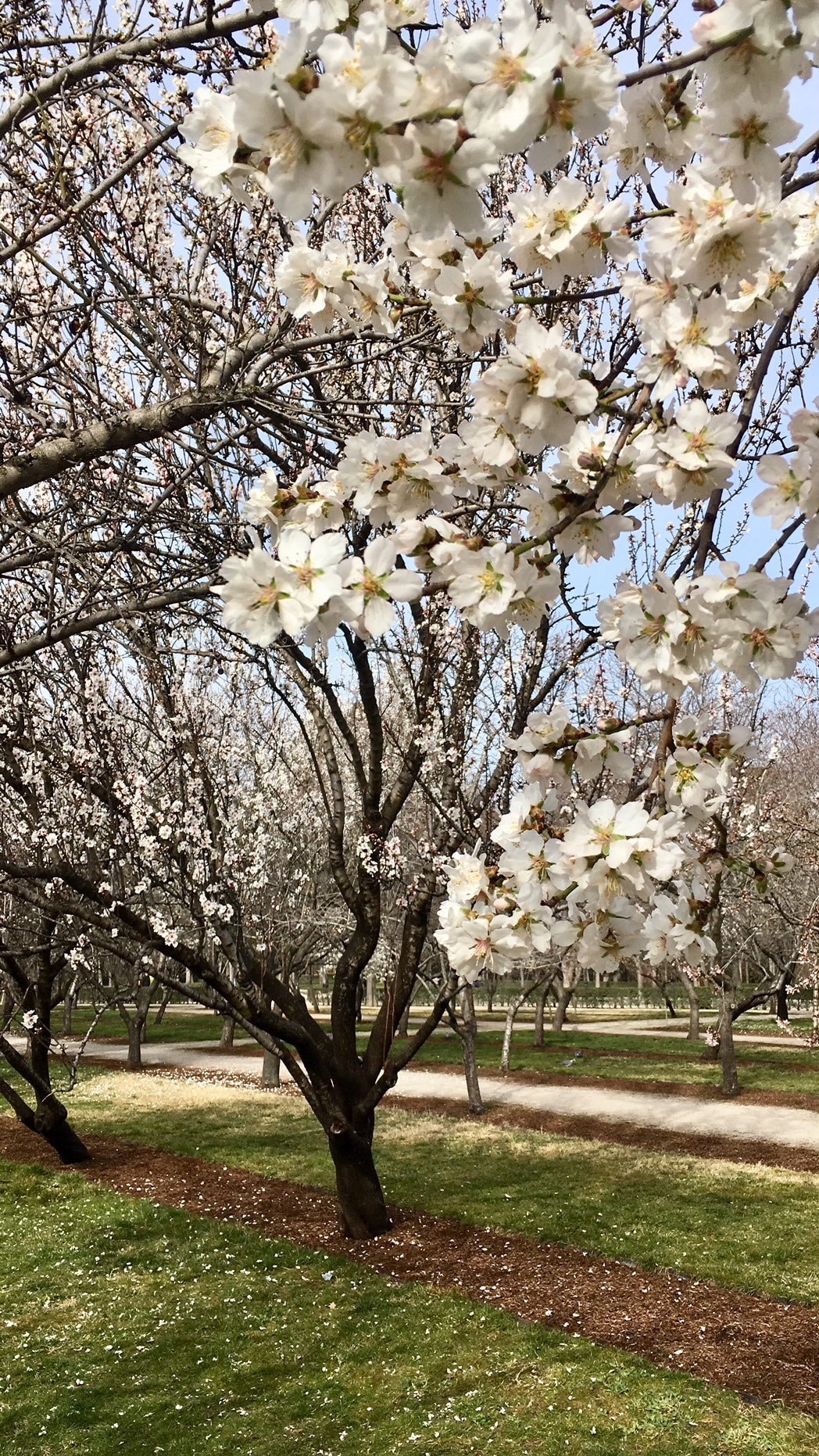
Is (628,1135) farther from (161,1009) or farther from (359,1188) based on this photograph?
(161,1009)

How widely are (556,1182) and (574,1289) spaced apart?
2990 mm


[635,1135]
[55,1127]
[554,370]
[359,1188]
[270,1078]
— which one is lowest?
[635,1135]

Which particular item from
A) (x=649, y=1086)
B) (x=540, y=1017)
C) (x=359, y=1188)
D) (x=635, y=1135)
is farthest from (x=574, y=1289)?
(x=540, y=1017)

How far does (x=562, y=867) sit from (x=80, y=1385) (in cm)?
548

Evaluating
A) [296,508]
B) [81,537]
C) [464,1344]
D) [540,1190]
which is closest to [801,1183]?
[540,1190]

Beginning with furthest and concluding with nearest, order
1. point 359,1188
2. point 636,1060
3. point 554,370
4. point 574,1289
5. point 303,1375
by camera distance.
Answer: point 636,1060, point 359,1188, point 574,1289, point 303,1375, point 554,370

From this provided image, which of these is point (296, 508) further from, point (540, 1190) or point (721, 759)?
point (540, 1190)

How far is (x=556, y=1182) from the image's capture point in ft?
30.2

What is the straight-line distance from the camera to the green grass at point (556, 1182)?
7.06 m

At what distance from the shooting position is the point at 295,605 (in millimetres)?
1351

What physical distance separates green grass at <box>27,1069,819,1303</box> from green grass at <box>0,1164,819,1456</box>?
181cm

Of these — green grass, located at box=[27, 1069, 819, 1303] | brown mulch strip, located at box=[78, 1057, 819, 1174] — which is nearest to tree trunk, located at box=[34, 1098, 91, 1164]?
green grass, located at box=[27, 1069, 819, 1303]

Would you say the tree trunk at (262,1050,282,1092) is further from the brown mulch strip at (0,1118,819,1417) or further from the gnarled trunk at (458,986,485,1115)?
the brown mulch strip at (0,1118,819,1417)

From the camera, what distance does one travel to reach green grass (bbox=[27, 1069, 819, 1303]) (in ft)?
23.2
